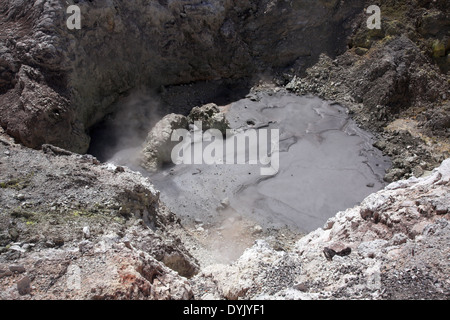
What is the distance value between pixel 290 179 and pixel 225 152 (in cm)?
199

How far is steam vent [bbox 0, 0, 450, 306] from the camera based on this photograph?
14.0ft

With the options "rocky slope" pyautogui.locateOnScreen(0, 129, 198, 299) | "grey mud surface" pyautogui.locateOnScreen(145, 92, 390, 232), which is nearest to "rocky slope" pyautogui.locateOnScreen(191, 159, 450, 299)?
"rocky slope" pyautogui.locateOnScreen(0, 129, 198, 299)

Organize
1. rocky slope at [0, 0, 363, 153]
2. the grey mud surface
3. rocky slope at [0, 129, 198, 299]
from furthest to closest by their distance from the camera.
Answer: rocky slope at [0, 0, 363, 153], the grey mud surface, rocky slope at [0, 129, 198, 299]

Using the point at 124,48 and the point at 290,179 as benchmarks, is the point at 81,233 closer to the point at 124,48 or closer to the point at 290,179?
the point at 290,179

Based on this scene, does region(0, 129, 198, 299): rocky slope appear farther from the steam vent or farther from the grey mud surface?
the grey mud surface

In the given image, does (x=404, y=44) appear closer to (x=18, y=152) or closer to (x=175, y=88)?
(x=175, y=88)

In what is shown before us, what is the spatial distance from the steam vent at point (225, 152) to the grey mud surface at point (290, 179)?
0.16ft

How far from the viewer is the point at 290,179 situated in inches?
397

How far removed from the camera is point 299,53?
13.9 metres

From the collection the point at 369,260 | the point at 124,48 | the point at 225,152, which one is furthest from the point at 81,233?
the point at 124,48

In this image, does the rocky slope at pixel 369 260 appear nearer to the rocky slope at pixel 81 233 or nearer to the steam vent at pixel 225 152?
the steam vent at pixel 225 152

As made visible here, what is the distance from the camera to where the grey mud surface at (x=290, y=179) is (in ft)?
30.3

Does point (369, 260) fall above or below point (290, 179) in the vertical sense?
below

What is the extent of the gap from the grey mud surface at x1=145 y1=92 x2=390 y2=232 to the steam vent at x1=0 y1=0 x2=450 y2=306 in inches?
2.0
